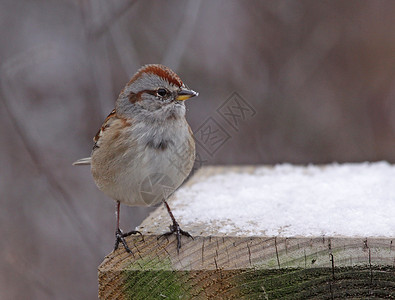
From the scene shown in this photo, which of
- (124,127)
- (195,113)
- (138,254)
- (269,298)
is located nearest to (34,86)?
(195,113)

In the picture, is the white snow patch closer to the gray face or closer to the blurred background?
the gray face

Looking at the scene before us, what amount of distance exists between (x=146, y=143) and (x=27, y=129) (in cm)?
264

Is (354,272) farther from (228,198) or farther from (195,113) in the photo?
(195,113)

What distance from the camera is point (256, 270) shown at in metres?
2.12

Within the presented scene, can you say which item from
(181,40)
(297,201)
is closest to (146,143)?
(297,201)

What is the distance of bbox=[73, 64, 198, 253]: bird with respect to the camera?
273cm

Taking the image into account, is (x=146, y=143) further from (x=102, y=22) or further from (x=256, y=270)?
(x=102, y=22)

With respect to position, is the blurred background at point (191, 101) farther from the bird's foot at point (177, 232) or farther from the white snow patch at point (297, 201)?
the bird's foot at point (177, 232)

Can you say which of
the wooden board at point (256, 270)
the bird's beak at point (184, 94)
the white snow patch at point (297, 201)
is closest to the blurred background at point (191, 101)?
the white snow patch at point (297, 201)

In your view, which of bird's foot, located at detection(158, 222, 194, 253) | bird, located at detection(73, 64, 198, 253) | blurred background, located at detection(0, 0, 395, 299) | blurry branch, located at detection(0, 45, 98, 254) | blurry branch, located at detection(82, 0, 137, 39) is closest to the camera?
bird's foot, located at detection(158, 222, 194, 253)

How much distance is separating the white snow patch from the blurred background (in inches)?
52.3

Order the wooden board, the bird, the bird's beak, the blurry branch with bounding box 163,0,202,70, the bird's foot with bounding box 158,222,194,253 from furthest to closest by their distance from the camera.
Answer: the blurry branch with bounding box 163,0,202,70 < the bird's beak < the bird < the bird's foot with bounding box 158,222,194,253 < the wooden board

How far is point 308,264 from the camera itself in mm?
2098

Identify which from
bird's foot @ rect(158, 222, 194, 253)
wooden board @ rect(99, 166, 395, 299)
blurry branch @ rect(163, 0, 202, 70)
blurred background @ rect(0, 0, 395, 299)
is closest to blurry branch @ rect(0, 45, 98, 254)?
blurred background @ rect(0, 0, 395, 299)
